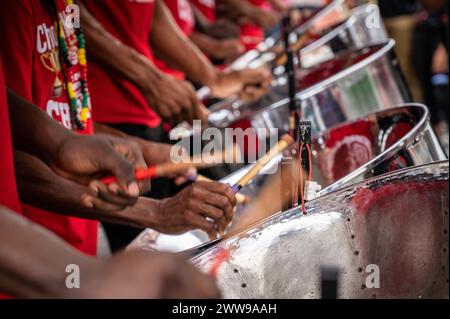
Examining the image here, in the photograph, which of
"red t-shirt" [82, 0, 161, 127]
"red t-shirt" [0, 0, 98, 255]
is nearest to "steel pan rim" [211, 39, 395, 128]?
"red t-shirt" [82, 0, 161, 127]

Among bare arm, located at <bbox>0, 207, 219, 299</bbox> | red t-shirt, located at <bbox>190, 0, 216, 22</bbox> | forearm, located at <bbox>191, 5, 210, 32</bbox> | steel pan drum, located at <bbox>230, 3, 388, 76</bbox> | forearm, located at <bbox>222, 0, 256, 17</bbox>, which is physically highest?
forearm, located at <bbox>222, 0, 256, 17</bbox>

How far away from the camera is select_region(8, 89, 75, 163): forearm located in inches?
54.1

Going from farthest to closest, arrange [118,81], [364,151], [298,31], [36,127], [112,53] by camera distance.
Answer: [298,31], [118,81], [112,53], [364,151], [36,127]

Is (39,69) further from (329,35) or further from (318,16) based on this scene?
(318,16)

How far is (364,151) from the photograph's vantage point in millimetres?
1724

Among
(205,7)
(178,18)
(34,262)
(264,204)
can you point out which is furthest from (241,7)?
(34,262)

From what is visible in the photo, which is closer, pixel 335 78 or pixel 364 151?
pixel 364 151

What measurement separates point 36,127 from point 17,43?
0.15m

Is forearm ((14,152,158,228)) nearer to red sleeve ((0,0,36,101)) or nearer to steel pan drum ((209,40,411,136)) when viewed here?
red sleeve ((0,0,36,101))

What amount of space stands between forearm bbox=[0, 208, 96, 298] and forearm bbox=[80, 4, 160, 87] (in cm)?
123

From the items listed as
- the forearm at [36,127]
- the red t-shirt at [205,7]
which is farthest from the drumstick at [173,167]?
the red t-shirt at [205,7]

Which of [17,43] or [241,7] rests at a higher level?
[241,7]

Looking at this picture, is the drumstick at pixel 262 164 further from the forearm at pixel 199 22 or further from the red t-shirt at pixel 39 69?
the forearm at pixel 199 22

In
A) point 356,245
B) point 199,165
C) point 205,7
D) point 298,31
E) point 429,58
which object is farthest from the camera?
point 429,58
